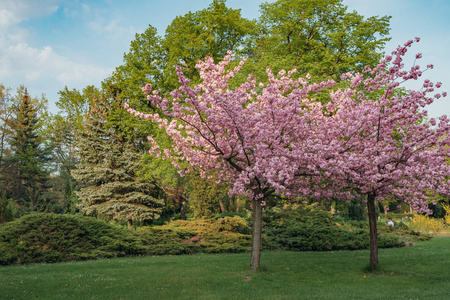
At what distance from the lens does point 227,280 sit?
9.80m

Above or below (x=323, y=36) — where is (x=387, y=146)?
below

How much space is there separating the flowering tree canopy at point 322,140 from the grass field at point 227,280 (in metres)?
1.24

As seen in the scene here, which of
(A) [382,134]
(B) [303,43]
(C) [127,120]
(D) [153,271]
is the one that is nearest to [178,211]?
(C) [127,120]

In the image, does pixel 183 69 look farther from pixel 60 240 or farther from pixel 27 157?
→ pixel 27 157

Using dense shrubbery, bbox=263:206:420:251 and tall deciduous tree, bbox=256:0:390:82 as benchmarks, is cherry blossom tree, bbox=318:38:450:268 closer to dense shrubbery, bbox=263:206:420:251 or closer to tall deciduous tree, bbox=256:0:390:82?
dense shrubbery, bbox=263:206:420:251

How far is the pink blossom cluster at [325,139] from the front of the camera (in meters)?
10.1

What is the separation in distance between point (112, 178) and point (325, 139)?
18.4 meters

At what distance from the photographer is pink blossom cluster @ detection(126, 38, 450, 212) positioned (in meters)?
10.1

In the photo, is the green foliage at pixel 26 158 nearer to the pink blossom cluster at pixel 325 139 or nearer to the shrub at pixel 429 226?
the pink blossom cluster at pixel 325 139

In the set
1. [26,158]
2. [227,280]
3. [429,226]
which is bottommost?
[227,280]

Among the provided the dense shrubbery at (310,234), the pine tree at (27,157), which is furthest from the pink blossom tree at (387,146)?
the pine tree at (27,157)

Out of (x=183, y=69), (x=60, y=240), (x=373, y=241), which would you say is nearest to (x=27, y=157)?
(x=183, y=69)

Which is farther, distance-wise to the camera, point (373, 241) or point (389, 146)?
point (373, 241)

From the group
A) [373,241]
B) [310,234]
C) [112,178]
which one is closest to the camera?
[373,241]
